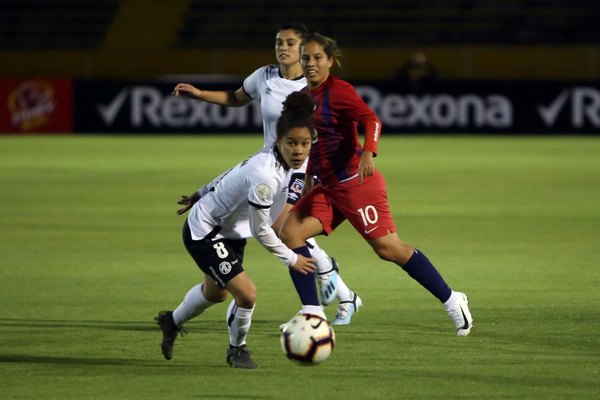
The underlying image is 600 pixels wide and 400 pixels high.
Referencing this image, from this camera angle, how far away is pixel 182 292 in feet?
33.3

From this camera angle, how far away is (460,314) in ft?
27.1

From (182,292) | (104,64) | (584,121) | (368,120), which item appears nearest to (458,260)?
Answer: (182,292)

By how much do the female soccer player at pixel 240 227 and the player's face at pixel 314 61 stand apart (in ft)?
2.88

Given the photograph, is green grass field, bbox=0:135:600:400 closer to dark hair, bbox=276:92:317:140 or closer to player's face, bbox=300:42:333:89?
dark hair, bbox=276:92:317:140

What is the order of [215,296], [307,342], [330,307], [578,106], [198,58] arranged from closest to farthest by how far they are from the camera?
[307,342]
[215,296]
[330,307]
[578,106]
[198,58]

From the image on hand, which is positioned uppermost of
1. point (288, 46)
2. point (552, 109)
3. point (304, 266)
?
point (288, 46)

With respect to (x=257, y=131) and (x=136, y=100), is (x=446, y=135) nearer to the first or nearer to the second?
(x=257, y=131)

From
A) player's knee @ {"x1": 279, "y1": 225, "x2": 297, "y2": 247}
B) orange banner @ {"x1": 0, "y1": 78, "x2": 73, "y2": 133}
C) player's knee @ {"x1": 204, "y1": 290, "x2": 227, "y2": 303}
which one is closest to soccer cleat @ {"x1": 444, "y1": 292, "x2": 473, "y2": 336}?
player's knee @ {"x1": 279, "y1": 225, "x2": 297, "y2": 247}

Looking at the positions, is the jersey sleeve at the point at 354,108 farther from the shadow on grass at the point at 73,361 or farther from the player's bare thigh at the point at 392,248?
the shadow on grass at the point at 73,361

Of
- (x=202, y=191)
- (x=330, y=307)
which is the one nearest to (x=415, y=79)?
(x=330, y=307)

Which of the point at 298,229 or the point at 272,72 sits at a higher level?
the point at 272,72

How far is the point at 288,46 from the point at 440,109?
1953 centimetres

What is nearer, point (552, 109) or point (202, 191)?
point (202, 191)

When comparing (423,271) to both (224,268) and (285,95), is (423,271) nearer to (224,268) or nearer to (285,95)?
(224,268)
